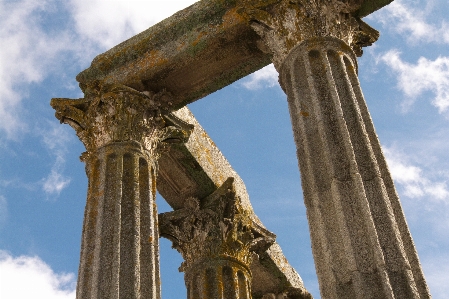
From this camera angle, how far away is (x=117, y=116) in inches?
499

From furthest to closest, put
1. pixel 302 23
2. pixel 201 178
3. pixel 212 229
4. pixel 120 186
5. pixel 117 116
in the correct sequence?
1. pixel 201 178
2. pixel 212 229
3. pixel 117 116
4. pixel 120 186
5. pixel 302 23

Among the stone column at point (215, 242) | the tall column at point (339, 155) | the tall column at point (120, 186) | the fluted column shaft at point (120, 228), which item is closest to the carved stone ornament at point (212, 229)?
the stone column at point (215, 242)

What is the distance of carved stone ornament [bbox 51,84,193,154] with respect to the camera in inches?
490

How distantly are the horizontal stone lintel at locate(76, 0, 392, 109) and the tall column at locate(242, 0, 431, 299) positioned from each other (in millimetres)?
943

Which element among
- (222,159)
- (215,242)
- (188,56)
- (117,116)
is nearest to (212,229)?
(215,242)

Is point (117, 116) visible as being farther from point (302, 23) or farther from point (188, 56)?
A: point (302, 23)

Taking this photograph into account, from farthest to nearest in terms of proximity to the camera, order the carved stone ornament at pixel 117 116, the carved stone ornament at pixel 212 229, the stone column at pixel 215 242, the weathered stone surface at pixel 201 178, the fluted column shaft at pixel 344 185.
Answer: the weathered stone surface at pixel 201 178
the carved stone ornament at pixel 212 229
the stone column at pixel 215 242
the carved stone ornament at pixel 117 116
the fluted column shaft at pixel 344 185

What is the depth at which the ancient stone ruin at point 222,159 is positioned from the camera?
748 centimetres

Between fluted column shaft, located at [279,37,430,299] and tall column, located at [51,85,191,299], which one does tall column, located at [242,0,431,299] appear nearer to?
fluted column shaft, located at [279,37,430,299]

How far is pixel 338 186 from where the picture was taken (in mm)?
7887

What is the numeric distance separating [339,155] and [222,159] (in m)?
8.85

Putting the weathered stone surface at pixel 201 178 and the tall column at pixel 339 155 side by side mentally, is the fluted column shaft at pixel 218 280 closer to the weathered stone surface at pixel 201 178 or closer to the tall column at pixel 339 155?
the weathered stone surface at pixel 201 178

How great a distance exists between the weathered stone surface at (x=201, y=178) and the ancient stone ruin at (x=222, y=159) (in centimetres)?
4

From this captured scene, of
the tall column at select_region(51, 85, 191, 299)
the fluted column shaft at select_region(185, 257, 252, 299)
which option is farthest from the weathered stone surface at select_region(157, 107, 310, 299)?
the tall column at select_region(51, 85, 191, 299)
